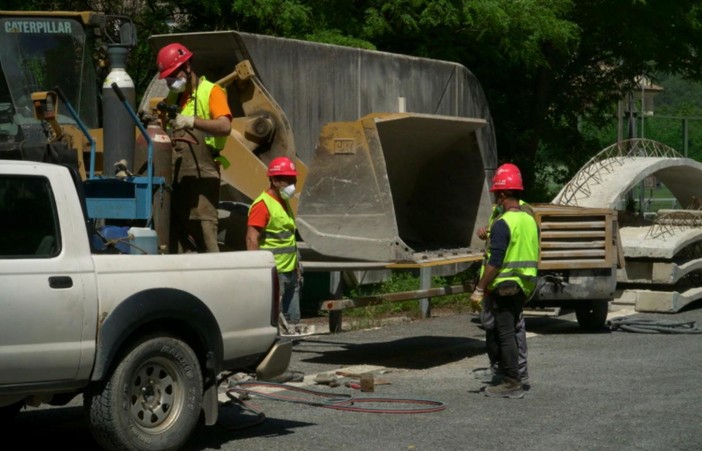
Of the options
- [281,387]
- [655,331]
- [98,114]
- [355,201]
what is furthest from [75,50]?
[655,331]

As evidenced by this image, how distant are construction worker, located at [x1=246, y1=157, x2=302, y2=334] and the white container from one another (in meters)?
2.60

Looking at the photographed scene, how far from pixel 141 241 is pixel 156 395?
42.7 inches

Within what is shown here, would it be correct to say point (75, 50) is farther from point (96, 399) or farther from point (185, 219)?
point (96, 399)

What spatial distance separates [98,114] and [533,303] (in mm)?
5378

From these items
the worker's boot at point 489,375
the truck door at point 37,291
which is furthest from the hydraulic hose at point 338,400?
the truck door at point 37,291

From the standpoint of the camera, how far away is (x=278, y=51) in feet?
46.4

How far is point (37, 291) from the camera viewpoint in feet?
23.4

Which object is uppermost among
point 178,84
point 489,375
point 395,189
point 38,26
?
point 38,26

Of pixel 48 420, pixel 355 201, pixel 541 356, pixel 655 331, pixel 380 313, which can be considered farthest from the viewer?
pixel 380 313

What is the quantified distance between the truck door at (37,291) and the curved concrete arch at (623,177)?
409 inches

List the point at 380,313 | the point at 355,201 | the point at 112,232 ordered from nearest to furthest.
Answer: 1. the point at 112,232
2. the point at 355,201
3. the point at 380,313

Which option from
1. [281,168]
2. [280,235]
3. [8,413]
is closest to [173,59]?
[281,168]

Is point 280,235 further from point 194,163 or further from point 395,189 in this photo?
point 395,189

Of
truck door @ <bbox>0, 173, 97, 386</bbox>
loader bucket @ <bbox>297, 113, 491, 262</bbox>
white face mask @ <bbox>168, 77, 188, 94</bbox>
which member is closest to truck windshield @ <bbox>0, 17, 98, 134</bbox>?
loader bucket @ <bbox>297, 113, 491, 262</bbox>
